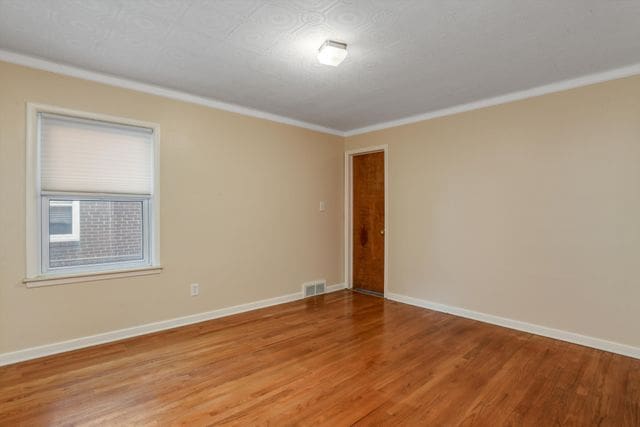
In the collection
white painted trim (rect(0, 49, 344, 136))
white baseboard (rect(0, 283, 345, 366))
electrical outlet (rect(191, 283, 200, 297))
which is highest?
white painted trim (rect(0, 49, 344, 136))

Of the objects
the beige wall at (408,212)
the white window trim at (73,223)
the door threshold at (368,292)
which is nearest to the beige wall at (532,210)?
the beige wall at (408,212)

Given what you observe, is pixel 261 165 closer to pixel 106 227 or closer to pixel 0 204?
pixel 106 227

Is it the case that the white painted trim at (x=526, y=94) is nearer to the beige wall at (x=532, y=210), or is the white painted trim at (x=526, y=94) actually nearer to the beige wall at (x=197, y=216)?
the beige wall at (x=532, y=210)

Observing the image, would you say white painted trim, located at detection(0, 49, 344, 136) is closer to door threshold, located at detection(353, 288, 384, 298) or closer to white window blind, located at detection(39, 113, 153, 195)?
white window blind, located at detection(39, 113, 153, 195)

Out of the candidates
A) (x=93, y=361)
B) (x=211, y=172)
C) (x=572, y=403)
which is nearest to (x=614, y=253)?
(x=572, y=403)

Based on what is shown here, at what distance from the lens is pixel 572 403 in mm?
2189

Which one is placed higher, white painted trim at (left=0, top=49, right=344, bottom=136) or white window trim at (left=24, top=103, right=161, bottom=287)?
white painted trim at (left=0, top=49, right=344, bottom=136)

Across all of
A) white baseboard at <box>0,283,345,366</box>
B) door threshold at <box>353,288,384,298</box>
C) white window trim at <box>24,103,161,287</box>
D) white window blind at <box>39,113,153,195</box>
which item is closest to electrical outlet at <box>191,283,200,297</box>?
white baseboard at <box>0,283,345,366</box>

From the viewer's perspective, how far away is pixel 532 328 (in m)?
3.38

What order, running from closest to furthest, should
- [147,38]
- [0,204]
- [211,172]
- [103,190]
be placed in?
[147,38], [0,204], [103,190], [211,172]

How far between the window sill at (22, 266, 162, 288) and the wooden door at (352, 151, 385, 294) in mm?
2891

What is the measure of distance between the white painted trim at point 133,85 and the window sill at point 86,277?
176cm

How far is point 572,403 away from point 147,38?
12.7 ft

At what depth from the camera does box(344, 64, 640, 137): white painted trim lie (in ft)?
9.48
